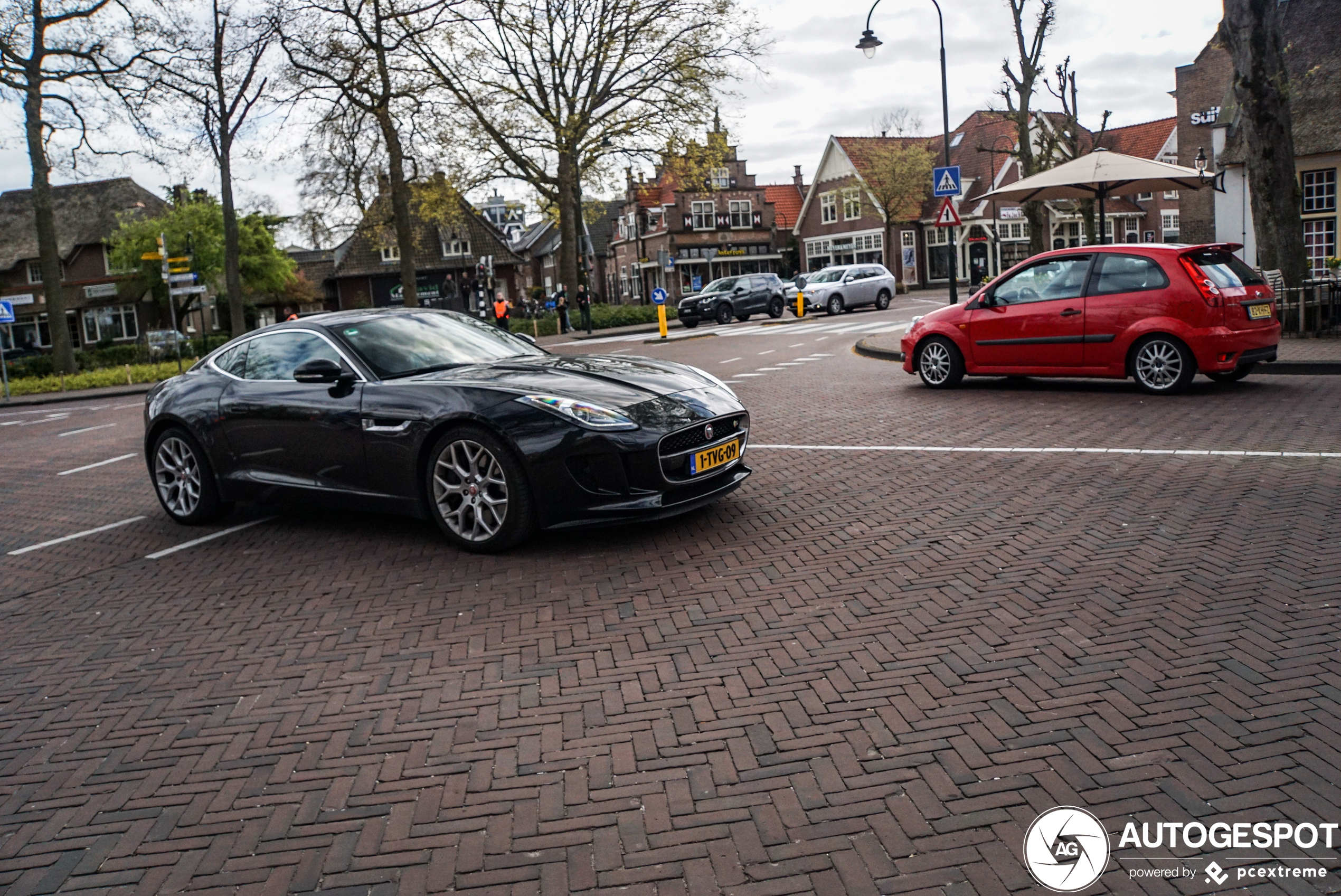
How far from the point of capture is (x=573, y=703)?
384cm

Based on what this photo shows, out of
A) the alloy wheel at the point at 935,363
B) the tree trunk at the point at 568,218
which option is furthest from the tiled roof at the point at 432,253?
the alloy wheel at the point at 935,363

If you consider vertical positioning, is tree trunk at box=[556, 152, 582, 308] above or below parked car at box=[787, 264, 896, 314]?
above

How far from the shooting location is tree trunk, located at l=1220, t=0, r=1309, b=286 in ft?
48.2

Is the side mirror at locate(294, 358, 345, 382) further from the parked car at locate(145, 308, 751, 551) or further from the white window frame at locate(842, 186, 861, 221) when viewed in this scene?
the white window frame at locate(842, 186, 861, 221)

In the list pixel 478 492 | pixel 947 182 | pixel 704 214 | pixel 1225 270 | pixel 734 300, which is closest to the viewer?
pixel 478 492

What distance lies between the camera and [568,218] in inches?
1453

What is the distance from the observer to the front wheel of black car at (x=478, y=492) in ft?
18.7

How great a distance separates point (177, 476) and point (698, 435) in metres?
4.07

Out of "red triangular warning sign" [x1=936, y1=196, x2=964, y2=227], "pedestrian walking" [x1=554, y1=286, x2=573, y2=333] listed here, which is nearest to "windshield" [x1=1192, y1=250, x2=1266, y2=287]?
"red triangular warning sign" [x1=936, y1=196, x2=964, y2=227]

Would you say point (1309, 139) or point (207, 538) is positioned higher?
point (1309, 139)

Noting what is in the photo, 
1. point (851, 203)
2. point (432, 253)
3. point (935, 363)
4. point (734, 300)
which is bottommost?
point (935, 363)

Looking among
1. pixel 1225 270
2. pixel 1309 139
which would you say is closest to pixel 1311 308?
pixel 1225 270

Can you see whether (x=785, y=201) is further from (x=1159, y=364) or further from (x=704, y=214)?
(x=1159, y=364)

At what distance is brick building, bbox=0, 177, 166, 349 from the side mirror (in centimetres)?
5848
